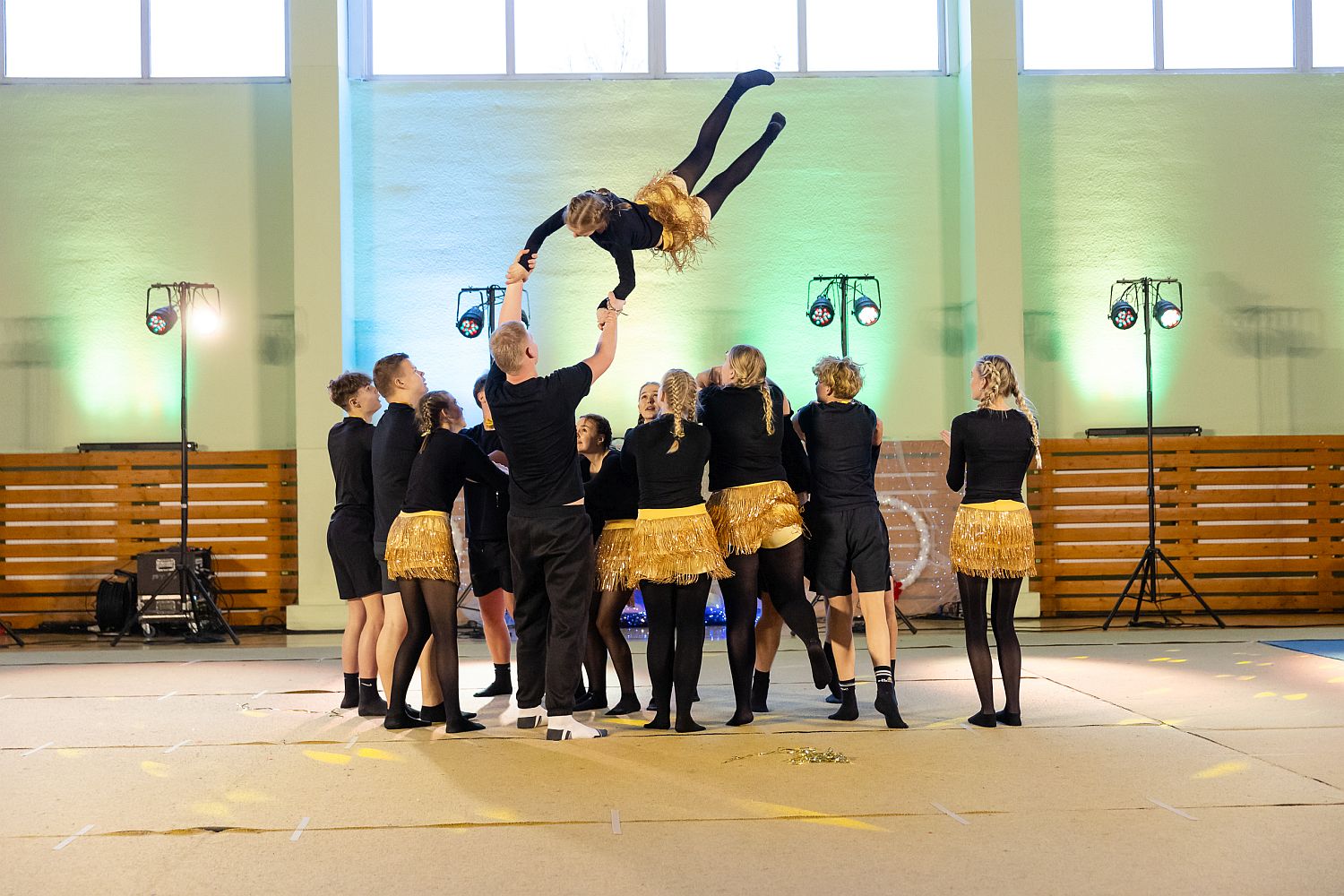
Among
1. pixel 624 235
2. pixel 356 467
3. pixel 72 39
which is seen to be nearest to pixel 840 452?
pixel 624 235

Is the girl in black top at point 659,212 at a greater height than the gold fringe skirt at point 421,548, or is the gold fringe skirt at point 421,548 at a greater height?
the girl in black top at point 659,212

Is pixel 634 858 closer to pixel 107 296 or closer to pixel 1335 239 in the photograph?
pixel 107 296

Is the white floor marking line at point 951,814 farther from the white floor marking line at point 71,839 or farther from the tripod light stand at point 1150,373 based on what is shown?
the tripod light stand at point 1150,373

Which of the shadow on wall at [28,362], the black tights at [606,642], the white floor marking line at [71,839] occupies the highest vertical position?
the shadow on wall at [28,362]

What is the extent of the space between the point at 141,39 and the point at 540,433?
24.7 ft

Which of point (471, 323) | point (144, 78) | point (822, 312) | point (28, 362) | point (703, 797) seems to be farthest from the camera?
point (144, 78)

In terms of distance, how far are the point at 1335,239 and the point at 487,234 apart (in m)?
7.16

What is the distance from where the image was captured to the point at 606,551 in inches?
199

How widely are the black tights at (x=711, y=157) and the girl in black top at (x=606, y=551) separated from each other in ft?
4.01

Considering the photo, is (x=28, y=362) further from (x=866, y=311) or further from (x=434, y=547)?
(x=866, y=311)

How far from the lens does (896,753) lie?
433 cm

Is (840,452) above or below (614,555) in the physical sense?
above

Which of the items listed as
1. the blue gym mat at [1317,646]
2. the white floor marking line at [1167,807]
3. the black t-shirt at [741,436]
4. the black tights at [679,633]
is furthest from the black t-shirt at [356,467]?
the blue gym mat at [1317,646]

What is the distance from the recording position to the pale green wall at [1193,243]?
9.93 metres
